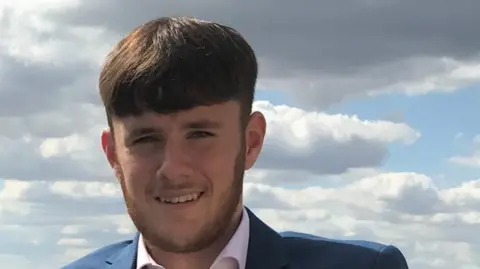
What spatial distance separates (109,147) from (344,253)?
249cm

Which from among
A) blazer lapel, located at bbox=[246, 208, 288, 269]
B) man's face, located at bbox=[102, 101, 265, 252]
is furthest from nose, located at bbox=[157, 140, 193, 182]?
blazer lapel, located at bbox=[246, 208, 288, 269]

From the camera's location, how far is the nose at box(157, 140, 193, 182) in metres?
6.29

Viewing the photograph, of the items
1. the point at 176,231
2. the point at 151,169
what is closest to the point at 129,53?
the point at 151,169

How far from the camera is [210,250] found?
6.94 m

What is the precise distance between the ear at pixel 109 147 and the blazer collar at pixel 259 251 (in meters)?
0.92

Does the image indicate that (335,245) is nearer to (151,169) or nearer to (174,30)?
(151,169)

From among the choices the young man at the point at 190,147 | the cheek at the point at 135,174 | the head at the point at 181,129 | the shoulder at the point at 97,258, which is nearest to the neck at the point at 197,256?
the young man at the point at 190,147

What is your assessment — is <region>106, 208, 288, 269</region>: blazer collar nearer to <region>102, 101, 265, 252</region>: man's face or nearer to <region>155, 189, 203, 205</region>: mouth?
<region>102, 101, 265, 252</region>: man's face

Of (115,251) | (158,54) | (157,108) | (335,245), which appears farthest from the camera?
(115,251)

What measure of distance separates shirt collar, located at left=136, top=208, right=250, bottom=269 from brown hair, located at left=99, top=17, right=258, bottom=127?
1168mm

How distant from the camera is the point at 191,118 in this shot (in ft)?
21.0

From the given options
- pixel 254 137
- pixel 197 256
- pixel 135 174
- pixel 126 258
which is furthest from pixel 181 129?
pixel 126 258

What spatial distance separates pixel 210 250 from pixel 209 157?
1.03 metres

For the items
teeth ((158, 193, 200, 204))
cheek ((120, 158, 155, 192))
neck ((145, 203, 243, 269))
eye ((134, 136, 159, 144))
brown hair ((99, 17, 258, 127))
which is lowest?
neck ((145, 203, 243, 269))
